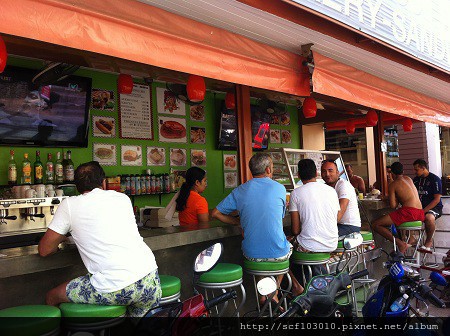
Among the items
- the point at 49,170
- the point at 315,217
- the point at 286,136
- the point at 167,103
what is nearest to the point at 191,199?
the point at 315,217

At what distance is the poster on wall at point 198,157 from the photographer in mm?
7172

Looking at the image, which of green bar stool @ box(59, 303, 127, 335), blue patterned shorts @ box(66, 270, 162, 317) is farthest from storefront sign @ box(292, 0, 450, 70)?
green bar stool @ box(59, 303, 127, 335)

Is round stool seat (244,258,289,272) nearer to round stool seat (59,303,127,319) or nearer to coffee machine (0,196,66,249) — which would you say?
round stool seat (59,303,127,319)

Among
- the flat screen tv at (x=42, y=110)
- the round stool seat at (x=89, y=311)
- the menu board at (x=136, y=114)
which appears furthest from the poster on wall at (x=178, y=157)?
the round stool seat at (x=89, y=311)

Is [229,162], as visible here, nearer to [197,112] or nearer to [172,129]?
[197,112]

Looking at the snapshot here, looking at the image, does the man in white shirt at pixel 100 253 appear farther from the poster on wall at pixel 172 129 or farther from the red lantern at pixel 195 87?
the poster on wall at pixel 172 129

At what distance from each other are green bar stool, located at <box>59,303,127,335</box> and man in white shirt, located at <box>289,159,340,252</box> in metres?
2.03

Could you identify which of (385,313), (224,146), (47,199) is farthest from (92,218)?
(224,146)

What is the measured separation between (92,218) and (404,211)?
4.92m

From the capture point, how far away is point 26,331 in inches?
A: 77.6

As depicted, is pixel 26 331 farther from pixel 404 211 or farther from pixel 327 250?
pixel 404 211

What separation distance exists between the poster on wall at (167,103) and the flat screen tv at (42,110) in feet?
4.21

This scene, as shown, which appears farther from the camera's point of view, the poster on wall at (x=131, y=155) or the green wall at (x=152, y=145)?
the poster on wall at (x=131, y=155)

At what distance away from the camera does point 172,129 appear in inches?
270
